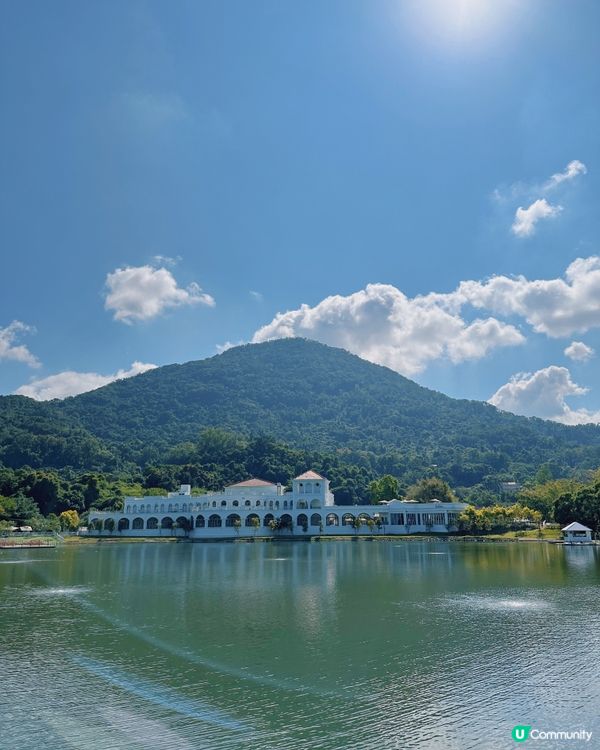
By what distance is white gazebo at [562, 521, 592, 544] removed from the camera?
163 ft

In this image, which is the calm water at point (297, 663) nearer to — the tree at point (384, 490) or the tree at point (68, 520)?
the tree at point (68, 520)

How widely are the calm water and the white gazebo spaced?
80.5ft

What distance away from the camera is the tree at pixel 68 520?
217ft

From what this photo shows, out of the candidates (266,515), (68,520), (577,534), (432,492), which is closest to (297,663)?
(577,534)

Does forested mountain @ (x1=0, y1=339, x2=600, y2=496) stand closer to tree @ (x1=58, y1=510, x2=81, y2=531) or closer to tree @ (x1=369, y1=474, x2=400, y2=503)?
A: tree @ (x1=58, y1=510, x2=81, y2=531)

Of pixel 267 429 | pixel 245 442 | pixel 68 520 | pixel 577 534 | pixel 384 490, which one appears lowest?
pixel 577 534

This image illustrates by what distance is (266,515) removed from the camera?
6906 centimetres

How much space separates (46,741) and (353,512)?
197 ft

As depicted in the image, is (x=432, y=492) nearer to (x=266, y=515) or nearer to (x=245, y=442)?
(x=266, y=515)

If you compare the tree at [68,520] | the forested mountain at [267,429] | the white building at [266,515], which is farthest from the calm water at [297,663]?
the forested mountain at [267,429]

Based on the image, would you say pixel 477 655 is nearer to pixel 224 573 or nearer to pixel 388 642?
pixel 388 642

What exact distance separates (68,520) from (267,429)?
106 m

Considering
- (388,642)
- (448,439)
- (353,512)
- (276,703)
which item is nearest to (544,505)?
(353,512)

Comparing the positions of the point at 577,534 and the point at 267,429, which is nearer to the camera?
the point at 577,534
